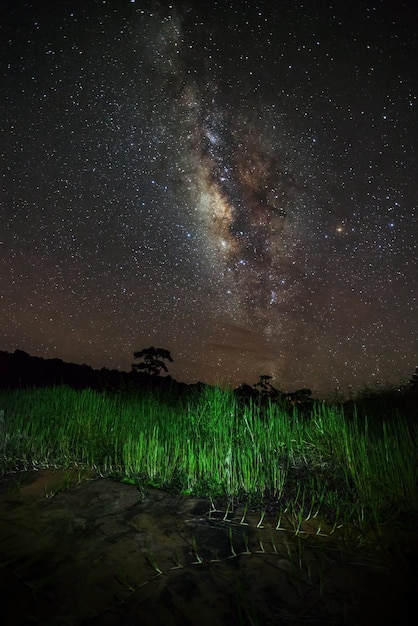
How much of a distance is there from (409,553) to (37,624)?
1.95 m

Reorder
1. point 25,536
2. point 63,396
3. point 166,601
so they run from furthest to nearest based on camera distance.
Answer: point 63,396
point 25,536
point 166,601

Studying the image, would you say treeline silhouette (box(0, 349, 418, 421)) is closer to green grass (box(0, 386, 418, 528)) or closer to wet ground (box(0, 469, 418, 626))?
green grass (box(0, 386, 418, 528))

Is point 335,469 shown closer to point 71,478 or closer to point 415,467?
point 415,467

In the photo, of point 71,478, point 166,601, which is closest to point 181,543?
point 166,601

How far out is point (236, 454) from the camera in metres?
3.46

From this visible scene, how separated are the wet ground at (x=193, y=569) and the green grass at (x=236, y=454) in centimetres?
27

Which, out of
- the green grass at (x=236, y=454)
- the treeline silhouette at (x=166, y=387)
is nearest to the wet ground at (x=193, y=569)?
the green grass at (x=236, y=454)

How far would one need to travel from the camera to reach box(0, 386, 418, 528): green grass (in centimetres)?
267

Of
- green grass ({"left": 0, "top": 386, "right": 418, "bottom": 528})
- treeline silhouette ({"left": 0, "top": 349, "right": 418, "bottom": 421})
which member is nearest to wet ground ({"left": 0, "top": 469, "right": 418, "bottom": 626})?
green grass ({"left": 0, "top": 386, "right": 418, "bottom": 528})

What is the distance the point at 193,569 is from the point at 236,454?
62.5 inches

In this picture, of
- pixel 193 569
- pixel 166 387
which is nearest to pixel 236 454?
pixel 193 569

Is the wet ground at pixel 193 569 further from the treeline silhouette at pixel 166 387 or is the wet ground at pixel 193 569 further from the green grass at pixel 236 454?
the treeline silhouette at pixel 166 387

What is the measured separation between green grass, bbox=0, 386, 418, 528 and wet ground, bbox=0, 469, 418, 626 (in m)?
0.27

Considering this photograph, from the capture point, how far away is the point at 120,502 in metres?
2.84
